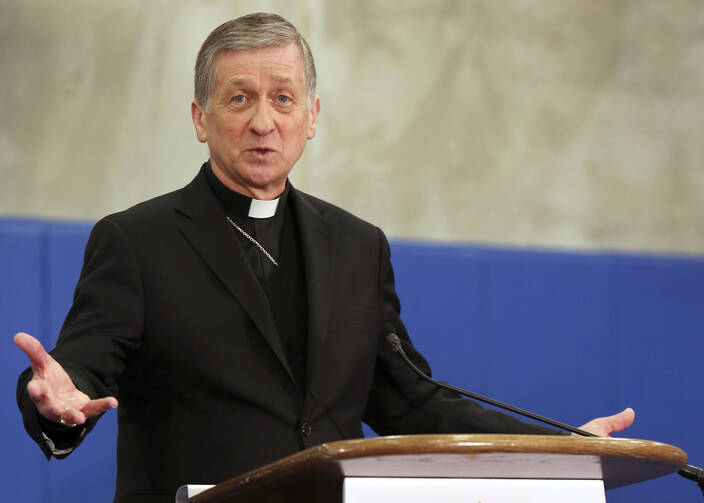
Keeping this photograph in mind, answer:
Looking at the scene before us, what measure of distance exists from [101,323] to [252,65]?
57cm

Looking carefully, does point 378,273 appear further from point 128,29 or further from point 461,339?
point 128,29

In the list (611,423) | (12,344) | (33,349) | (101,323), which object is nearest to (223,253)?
(101,323)

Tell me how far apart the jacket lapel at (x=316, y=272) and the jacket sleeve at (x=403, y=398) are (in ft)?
0.46

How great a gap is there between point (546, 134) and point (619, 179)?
14.4 inches

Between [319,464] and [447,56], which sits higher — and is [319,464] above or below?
below

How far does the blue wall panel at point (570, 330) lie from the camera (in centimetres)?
312

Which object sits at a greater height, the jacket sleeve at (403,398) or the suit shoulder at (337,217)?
the suit shoulder at (337,217)

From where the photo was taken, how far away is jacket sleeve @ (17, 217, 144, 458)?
1405 millimetres

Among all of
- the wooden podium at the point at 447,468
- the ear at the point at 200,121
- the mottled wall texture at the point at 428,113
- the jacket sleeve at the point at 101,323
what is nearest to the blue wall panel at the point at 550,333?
the mottled wall texture at the point at 428,113

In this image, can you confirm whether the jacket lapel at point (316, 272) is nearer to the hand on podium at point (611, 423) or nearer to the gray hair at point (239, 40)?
the gray hair at point (239, 40)

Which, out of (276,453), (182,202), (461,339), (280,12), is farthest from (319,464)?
(280,12)

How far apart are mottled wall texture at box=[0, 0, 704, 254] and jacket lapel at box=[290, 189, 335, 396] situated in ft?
4.07

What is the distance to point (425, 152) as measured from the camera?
362 cm

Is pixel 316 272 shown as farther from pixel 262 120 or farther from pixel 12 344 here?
pixel 12 344
